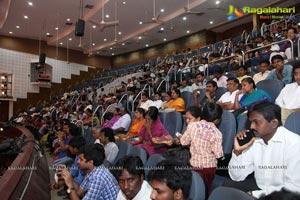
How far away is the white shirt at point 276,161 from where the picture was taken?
1584mm

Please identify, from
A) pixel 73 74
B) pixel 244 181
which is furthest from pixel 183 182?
pixel 73 74

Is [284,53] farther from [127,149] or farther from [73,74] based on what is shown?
[73,74]

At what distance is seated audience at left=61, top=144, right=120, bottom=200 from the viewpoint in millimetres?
2146

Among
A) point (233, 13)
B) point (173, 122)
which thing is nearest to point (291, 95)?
point (173, 122)

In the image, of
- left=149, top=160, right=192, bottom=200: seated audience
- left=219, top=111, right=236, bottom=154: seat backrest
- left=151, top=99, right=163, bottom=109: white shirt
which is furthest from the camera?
left=151, top=99, right=163, bottom=109: white shirt

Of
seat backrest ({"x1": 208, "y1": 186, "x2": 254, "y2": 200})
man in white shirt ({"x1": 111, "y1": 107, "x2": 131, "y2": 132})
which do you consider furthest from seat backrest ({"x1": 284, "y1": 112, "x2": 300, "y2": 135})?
man in white shirt ({"x1": 111, "y1": 107, "x2": 131, "y2": 132})

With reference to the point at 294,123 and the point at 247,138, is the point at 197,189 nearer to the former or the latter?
the point at 247,138

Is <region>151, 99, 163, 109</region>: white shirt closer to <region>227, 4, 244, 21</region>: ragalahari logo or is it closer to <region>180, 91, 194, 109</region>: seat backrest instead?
<region>180, 91, 194, 109</region>: seat backrest

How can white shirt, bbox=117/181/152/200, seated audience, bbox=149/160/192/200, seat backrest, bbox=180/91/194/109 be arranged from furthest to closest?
1. seat backrest, bbox=180/91/194/109
2. white shirt, bbox=117/181/152/200
3. seated audience, bbox=149/160/192/200

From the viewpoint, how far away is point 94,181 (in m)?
2.17

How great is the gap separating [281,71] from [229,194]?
10.5ft

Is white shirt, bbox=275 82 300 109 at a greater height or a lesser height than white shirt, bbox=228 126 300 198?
greater

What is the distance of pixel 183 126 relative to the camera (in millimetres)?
3852

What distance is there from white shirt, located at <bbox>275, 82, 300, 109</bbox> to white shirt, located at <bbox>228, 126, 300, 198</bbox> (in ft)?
4.96
